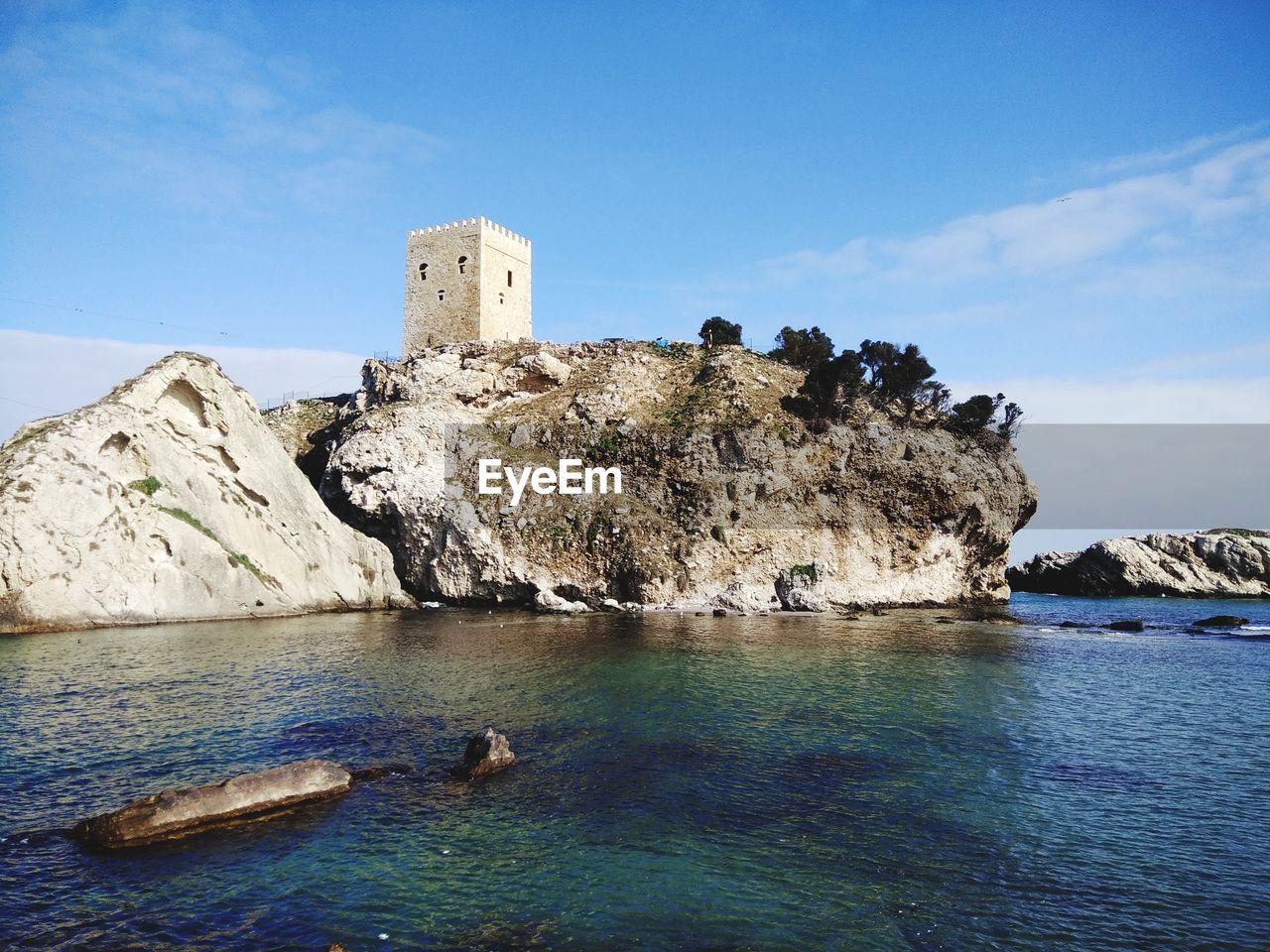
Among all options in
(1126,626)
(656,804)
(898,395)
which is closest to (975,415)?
(898,395)

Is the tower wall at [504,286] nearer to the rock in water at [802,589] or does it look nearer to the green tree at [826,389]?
the green tree at [826,389]

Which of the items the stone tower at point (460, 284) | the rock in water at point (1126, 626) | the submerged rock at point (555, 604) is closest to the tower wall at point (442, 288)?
the stone tower at point (460, 284)

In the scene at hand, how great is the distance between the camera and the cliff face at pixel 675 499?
175 ft

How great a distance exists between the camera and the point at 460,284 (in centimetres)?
6725

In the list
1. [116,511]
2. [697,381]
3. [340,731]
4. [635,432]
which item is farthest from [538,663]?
[697,381]

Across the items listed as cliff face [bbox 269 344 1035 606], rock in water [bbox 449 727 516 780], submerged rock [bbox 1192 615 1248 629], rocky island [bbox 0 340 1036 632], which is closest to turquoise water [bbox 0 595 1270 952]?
rock in water [bbox 449 727 516 780]

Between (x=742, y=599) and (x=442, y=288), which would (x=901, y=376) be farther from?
(x=442, y=288)

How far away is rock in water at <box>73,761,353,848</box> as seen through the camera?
1316 cm

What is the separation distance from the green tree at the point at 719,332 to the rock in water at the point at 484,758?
60.2m

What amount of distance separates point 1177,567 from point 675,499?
61.9 m

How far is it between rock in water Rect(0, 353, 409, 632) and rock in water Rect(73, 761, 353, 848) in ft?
95.9

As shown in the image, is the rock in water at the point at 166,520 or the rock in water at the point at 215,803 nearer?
the rock in water at the point at 215,803

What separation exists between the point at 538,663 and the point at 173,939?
67.6 ft

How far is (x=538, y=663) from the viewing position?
30.5 m
